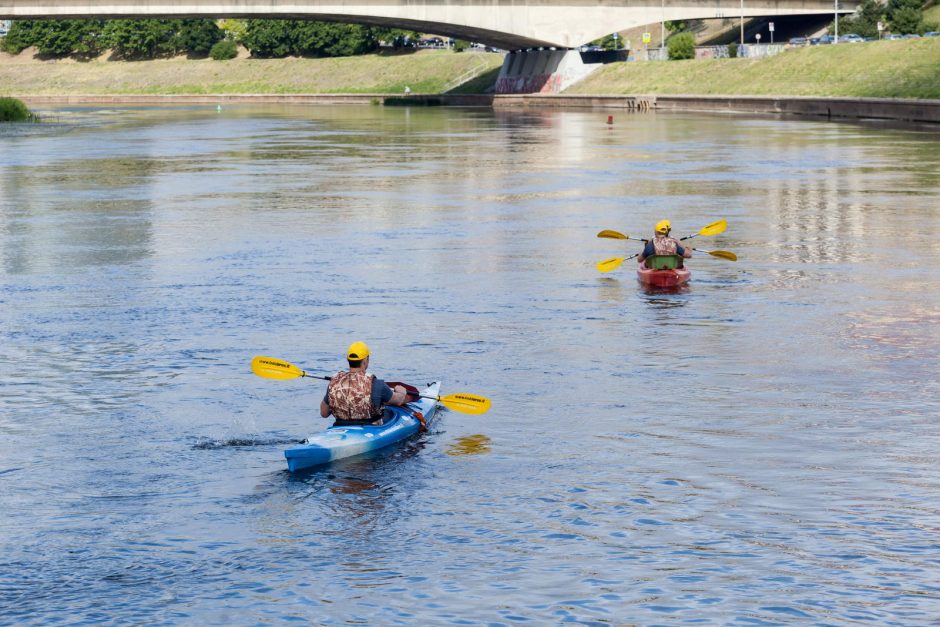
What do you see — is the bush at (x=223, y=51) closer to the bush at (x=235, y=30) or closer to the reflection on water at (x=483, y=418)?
the bush at (x=235, y=30)

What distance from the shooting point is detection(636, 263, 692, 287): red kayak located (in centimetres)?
2519

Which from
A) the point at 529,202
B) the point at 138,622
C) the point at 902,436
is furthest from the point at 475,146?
the point at 138,622

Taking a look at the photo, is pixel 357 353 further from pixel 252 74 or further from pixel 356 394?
pixel 252 74

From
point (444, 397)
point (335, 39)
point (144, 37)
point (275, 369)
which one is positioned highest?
point (144, 37)

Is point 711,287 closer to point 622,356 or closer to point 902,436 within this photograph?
point 622,356

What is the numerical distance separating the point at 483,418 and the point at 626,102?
303ft

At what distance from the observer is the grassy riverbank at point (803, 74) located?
82375mm

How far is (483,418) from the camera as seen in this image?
16875 millimetres

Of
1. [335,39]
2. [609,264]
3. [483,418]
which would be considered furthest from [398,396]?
[335,39]

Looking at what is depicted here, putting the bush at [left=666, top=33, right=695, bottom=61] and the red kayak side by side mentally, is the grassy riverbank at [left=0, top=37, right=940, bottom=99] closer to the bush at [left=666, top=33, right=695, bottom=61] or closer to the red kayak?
the bush at [left=666, top=33, right=695, bottom=61]

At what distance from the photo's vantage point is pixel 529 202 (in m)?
41.1

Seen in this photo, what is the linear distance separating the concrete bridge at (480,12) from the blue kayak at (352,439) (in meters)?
96.1

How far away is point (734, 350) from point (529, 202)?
2132 centimetres

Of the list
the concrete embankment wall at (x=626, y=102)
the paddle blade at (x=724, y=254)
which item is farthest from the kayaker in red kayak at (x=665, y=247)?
the concrete embankment wall at (x=626, y=102)
